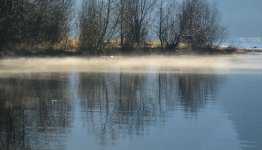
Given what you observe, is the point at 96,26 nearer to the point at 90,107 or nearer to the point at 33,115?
the point at 90,107

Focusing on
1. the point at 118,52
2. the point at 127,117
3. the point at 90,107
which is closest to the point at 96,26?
the point at 118,52

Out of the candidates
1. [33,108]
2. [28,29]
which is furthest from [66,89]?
[28,29]

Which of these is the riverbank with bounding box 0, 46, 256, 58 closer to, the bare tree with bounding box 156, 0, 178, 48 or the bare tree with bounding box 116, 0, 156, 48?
the bare tree with bounding box 116, 0, 156, 48

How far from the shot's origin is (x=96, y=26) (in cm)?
6644

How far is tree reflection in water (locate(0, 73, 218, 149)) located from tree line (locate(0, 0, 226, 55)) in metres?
24.1

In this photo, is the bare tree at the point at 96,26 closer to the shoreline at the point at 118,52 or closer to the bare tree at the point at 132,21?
the shoreline at the point at 118,52

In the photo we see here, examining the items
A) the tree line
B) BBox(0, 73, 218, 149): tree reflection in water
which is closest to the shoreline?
the tree line

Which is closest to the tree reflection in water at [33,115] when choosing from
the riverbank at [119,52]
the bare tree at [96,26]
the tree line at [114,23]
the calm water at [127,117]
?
the calm water at [127,117]

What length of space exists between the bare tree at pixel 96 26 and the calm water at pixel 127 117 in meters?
39.1

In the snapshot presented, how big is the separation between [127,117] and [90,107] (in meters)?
2.46

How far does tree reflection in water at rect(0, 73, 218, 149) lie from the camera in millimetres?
12945

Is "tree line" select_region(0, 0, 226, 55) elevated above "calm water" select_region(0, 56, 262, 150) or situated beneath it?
elevated above

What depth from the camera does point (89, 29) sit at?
65.9 metres

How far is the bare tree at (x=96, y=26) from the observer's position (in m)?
65.1
